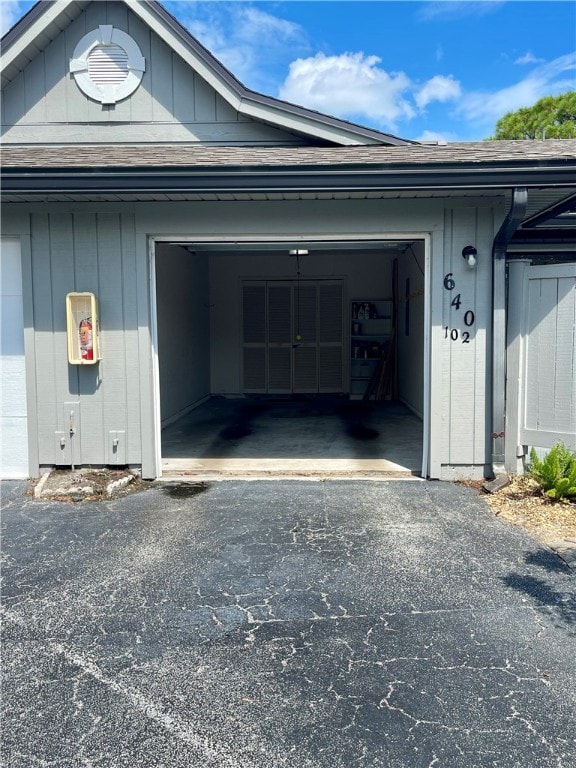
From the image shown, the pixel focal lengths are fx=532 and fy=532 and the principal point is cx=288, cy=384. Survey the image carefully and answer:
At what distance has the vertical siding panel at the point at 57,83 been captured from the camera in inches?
244

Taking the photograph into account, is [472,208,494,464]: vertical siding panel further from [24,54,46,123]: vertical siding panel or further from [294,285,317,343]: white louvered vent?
[294,285,317,343]: white louvered vent

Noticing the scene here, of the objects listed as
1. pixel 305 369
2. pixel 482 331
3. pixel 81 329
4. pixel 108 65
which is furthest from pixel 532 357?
pixel 305 369

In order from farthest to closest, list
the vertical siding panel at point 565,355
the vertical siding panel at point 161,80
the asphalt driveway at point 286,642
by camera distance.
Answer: the vertical siding panel at point 161,80, the vertical siding panel at point 565,355, the asphalt driveway at point 286,642

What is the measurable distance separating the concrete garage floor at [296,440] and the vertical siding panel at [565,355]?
156 cm

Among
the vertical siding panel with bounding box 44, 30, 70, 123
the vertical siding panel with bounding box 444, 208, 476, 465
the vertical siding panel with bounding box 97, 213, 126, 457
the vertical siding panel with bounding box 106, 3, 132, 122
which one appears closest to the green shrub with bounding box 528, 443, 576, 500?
the vertical siding panel with bounding box 444, 208, 476, 465

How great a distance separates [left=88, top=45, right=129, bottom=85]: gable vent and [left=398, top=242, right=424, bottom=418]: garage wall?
4.62 meters

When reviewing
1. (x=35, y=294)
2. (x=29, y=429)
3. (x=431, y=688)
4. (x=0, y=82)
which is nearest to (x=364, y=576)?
(x=431, y=688)

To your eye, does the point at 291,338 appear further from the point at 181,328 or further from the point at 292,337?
the point at 181,328

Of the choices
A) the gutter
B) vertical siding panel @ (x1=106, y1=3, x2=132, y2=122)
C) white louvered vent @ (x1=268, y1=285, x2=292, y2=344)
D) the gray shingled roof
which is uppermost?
vertical siding panel @ (x1=106, y1=3, x2=132, y2=122)

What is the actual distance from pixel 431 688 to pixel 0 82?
7.40m

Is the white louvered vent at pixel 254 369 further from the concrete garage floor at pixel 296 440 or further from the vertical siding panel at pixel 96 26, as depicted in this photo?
the vertical siding panel at pixel 96 26

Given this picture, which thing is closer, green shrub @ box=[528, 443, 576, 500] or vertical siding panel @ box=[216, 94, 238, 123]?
green shrub @ box=[528, 443, 576, 500]

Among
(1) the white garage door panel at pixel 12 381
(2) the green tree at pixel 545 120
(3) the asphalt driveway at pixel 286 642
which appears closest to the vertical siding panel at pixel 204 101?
(1) the white garage door panel at pixel 12 381

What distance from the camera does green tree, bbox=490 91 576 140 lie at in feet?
61.5
